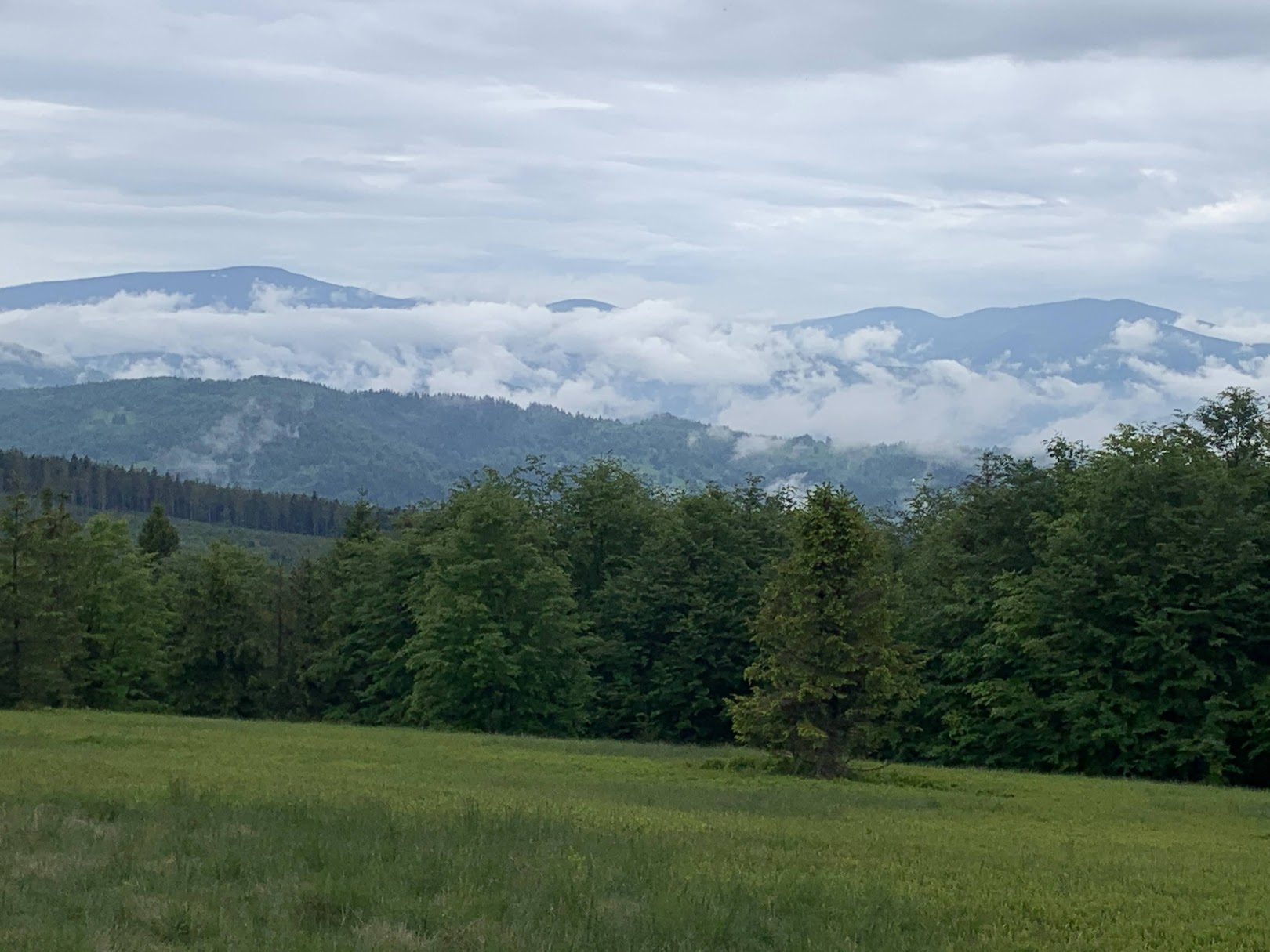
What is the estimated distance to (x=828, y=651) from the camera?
30766 millimetres

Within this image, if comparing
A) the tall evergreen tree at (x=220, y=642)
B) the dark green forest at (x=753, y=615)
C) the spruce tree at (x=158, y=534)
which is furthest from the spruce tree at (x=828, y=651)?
the spruce tree at (x=158, y=534)

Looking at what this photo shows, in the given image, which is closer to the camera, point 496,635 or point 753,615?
point 496,635

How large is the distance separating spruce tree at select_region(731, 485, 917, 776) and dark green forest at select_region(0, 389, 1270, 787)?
0.27ft

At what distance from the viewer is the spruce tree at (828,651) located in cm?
3072

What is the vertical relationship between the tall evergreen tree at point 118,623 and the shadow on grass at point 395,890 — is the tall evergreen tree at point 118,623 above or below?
below

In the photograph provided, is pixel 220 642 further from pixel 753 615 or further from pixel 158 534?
pixel 158 534

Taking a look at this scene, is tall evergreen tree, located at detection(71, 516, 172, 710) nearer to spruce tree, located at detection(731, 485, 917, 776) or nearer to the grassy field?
the grassy field

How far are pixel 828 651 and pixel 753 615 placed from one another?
27489 mm

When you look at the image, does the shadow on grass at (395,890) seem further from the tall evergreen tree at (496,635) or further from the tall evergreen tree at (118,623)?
the tall evergreen tree at (118,623)

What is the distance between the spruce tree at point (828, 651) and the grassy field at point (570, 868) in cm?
552

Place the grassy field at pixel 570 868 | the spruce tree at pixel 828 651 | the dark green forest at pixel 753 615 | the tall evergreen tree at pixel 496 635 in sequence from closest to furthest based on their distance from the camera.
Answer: the grassy field at pixel 570 868
the spruce tree at pixel 828 651
the dark green forest at pixel 753 615
the tall evergreen tree at pixel 496 635

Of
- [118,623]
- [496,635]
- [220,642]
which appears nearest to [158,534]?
[220,642]

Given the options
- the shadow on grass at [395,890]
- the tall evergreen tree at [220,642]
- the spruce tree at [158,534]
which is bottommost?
the tall evergreen tree at [220,642]

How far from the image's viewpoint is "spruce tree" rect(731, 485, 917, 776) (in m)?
30.7
